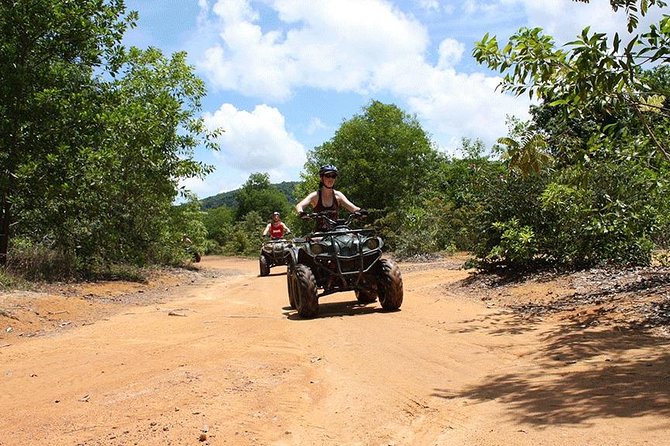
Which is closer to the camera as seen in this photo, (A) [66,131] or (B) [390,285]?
(B) [390,285]

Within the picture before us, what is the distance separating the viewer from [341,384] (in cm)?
489

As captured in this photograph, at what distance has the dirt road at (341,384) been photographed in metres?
3.75

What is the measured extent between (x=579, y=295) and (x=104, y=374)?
7.02 meters

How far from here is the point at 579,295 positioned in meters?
9.07

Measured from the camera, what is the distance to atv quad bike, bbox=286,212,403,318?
8531mm

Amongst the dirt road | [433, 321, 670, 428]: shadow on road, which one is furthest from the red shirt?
[433, 321, 670, 428]: shadow on road

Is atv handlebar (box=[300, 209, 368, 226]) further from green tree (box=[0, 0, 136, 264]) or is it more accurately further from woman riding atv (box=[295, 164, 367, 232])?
green tree (box=[0, 0, 136, 264])

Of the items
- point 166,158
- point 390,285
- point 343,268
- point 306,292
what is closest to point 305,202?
point 343,268

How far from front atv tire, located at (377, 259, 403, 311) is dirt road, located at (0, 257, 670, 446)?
18.3 inches

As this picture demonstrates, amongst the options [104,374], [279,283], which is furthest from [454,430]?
[279,283]

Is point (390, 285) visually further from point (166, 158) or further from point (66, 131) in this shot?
point (166, 158)

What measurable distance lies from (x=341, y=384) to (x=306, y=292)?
3480 millimetres

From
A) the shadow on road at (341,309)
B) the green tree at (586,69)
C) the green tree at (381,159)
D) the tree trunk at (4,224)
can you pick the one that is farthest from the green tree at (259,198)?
the green tree at (586,69)

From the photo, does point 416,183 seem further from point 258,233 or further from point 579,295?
point 579,295
